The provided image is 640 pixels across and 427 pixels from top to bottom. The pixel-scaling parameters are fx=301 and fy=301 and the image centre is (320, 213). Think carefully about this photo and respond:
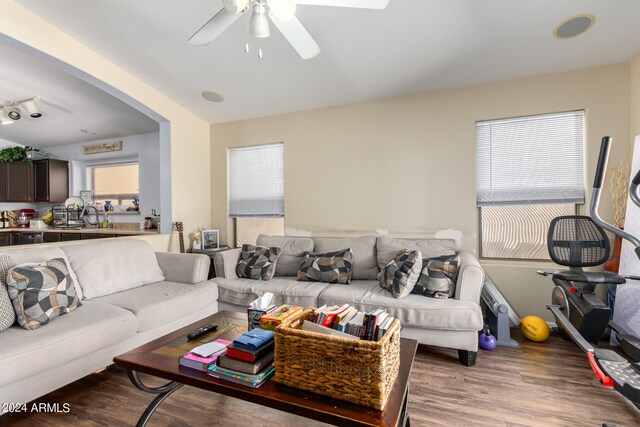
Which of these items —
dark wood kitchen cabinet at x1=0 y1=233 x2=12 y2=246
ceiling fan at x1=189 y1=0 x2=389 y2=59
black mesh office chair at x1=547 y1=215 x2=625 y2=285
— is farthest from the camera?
dark wood kitchen cabinet at x1=0 y1=233 x2=12 y2=246

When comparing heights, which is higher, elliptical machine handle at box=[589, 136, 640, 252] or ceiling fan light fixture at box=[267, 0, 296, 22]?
ceiling fan light fixture at box=[267, 0, 296, 22]

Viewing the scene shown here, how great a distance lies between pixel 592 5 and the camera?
2021 mm

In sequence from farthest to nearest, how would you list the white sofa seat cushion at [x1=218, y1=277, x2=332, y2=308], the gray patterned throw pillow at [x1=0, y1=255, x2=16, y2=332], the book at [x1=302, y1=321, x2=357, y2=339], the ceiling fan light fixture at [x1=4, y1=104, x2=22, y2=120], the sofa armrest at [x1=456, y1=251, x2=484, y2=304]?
the ceiling fan light fixture at [x1=4, y1=104, x2=22, y2=120], the white sofa seat cushion at [x1=218, y1=277, x2=332, y2=308], the sofa armrest at [x1=456, y1=251, x2=484, y2=304], the gray patterned throw pillow at [x1=0, y1=255, x2=16, y2=332], the book at [x1=302, y1=321, x2=357, y2=339]

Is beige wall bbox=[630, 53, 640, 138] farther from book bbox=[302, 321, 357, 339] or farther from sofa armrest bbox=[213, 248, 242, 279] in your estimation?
sofa armrest bbox=[213, 248, 242, 279]

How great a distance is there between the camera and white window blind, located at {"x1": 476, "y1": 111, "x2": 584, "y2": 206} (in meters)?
2.74

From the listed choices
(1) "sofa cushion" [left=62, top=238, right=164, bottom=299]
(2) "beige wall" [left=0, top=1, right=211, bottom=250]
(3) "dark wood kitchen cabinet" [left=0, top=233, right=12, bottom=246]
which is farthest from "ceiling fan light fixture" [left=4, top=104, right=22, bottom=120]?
(1) "sofa cushion" [left=62, top=238, right=164, bottom=299]

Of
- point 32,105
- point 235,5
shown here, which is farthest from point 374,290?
point 32,105

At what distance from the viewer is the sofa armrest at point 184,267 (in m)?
2.80

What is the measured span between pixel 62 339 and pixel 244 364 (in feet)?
3.93

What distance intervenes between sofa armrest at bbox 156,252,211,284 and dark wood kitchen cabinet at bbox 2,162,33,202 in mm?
4185

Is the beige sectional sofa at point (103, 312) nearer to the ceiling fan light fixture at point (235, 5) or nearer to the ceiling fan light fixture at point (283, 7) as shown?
the ceiling fan light fixture at point (235, 5)

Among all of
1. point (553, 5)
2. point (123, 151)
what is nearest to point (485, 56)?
point (553, 5)

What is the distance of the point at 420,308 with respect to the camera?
88.1 inches

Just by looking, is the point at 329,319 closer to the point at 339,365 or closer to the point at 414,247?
the point at 339,365
